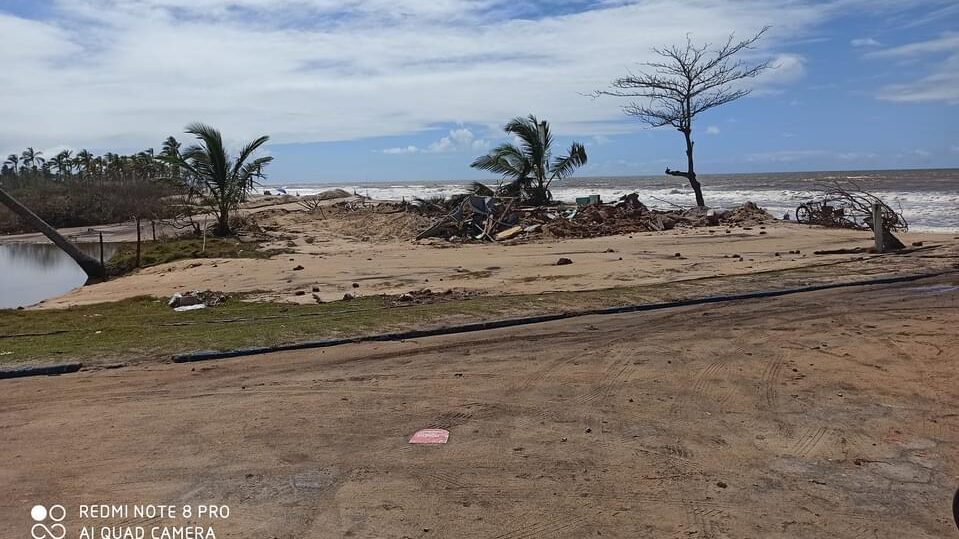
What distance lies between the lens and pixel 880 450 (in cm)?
491

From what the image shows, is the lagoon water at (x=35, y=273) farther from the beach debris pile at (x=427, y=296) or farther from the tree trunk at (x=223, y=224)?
the beach debris pile at (x=427, y=296)

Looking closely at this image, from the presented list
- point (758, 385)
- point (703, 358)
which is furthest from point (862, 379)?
point (703, 358)

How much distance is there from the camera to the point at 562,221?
25.7 metres

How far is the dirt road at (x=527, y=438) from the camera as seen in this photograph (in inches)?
161

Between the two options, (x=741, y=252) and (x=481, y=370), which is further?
(x=741, y=252)

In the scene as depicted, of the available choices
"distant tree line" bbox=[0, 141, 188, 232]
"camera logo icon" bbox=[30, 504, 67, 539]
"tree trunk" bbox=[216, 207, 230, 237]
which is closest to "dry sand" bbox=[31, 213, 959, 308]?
"tree trunk" bbox=[216, 207, 230, 237]

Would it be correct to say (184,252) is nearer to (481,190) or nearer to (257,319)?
(257,319)

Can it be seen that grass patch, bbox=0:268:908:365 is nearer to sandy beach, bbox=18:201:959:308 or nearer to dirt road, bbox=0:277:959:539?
dirt road, bbox=0:277:959:539

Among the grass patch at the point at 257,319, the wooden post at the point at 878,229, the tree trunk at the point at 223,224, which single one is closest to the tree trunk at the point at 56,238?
the grass patch at the point at 257,319

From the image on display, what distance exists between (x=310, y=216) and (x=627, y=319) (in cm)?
2913

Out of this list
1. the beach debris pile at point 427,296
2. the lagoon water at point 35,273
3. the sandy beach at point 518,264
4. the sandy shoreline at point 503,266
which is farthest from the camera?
the lagoon water at point 35,273

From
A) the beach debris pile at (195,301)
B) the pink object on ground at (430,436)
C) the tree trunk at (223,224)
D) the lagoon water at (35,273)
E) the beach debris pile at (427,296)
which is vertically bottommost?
the lagoon water at (35,273)

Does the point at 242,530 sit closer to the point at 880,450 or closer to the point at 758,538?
the point at 758,538

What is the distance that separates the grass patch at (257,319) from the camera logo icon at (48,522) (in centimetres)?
379
